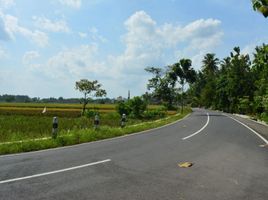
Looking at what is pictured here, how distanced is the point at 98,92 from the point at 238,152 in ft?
186

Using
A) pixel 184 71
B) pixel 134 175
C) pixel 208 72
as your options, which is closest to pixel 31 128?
pixel 134 175

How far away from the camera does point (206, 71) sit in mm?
129000

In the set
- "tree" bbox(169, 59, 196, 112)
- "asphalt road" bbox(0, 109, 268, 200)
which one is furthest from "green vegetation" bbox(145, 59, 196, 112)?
"asphalt road" bbox(0, 109, 268, 200)

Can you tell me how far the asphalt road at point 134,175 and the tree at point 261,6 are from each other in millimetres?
5095

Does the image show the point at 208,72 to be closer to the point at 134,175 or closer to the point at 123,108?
the point at 123,108

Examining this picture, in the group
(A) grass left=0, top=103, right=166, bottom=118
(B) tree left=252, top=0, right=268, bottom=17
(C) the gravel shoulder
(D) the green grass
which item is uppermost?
(B) tree left=252, top=0, right=268, bottom=17

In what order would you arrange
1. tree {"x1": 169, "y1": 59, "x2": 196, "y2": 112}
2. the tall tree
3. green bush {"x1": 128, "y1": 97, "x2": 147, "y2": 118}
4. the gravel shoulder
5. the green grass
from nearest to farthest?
the green grass → the gravel shoulder → green bush {"x1": 128, "y1": 97, "x2": 147, "y2": 118} → tree {"x1": 169, "y1": 59, "x2": 196, "y2": 112} → the tall tree

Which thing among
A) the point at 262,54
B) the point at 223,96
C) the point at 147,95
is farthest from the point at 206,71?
the point at 262,54

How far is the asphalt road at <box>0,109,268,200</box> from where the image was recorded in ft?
22.8

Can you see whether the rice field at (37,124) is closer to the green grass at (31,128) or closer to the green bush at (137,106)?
the green grass at (31,128)

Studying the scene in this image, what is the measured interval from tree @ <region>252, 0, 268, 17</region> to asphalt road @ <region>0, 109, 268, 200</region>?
201 inches

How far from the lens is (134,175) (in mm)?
8695

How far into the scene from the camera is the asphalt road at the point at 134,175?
22.8 ft

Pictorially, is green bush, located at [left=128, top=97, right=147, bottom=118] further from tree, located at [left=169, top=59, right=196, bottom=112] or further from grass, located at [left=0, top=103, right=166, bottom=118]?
tree, located at [left=169, top=59, right=196, bottom=112]
